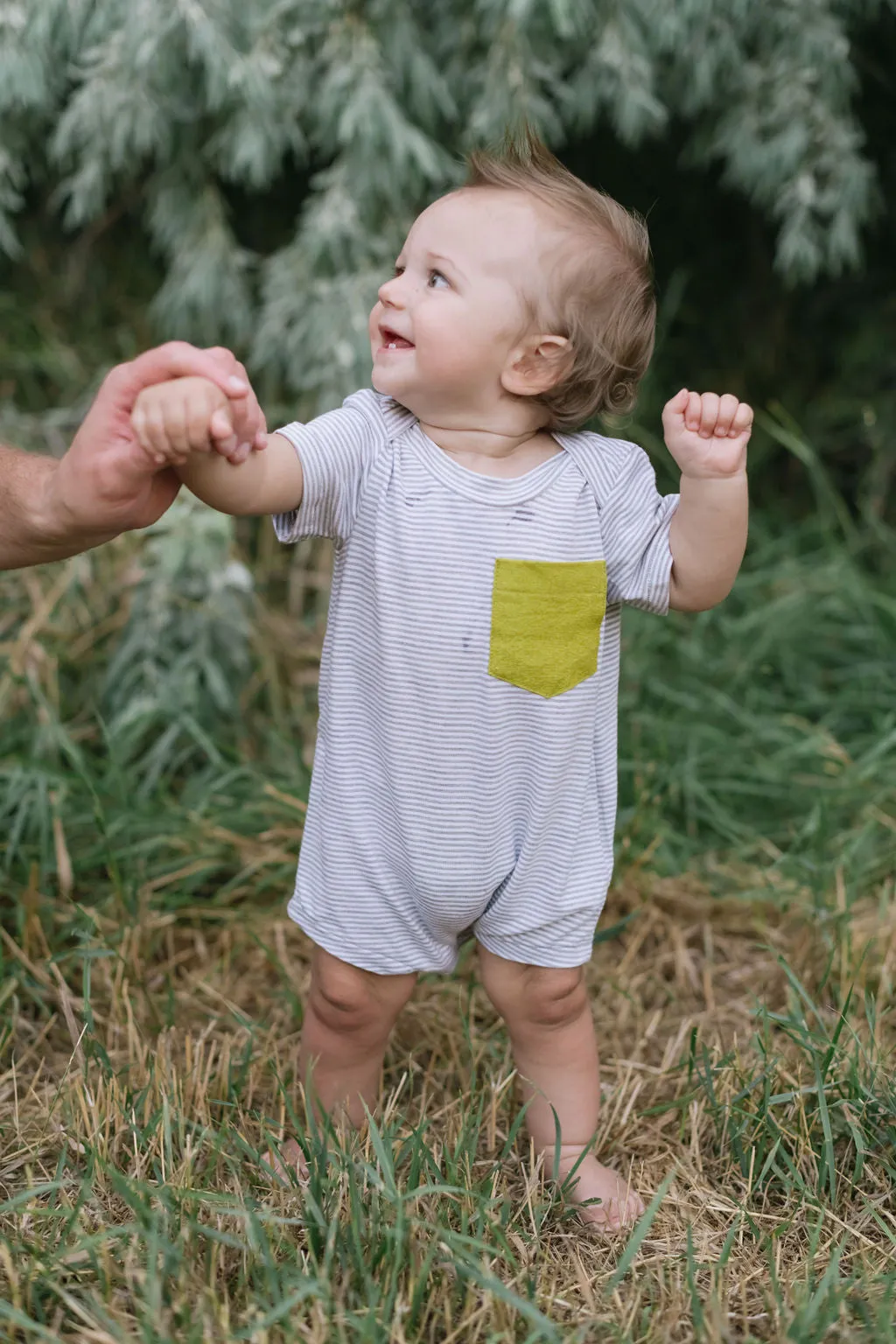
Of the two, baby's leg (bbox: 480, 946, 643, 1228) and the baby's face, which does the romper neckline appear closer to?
the baby's face

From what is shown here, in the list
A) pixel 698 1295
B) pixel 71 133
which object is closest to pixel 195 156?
pixel 71 133

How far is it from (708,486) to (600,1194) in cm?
101

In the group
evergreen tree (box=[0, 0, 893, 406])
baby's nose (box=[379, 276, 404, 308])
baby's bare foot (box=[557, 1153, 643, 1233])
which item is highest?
evergreen tree (box=[0, 0, 893, 406])

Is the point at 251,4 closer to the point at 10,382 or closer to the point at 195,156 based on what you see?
the point at 195,156

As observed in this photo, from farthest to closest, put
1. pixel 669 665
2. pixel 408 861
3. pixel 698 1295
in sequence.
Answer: pixel 669 665
pixel 408 861
pixel 698 1295

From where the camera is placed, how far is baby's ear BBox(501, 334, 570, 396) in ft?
5.70

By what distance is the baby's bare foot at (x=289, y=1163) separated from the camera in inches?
72.8

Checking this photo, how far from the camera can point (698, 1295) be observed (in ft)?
5.56

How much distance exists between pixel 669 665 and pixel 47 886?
1.53 metres

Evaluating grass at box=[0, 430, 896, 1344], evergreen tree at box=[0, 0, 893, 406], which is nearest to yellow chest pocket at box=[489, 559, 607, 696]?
grass at box=[0, 430, 896, 1344]

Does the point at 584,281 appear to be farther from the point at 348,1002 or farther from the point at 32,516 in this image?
the point at 348,1002

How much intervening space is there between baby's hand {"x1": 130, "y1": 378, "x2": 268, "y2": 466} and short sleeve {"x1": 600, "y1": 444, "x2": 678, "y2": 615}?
528 millimetres

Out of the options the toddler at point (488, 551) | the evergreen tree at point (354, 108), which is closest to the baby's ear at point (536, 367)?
the toddler at point (488, 551)

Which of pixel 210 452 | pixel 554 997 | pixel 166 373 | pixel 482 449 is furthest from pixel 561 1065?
pixel 166 373
